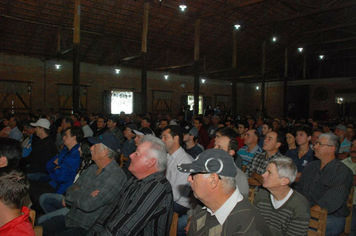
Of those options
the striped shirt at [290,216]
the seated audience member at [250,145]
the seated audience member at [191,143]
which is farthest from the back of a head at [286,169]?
the seated audience member at [191,143]

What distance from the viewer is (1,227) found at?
167cm

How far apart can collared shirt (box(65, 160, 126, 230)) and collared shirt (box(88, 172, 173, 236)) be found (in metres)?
0.28

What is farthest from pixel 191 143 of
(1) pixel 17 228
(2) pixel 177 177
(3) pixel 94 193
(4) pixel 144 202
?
(1) pixel 17 228

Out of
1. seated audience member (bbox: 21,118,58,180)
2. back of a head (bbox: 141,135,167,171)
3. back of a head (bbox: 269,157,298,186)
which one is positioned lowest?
seated audience member (bbox: 21,118,58,180)

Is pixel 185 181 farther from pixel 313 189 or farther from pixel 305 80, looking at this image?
pixel 305 80

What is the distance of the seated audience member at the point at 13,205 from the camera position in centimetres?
165

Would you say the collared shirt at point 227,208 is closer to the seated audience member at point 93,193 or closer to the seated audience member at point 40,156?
the seated audience member at point 93,193

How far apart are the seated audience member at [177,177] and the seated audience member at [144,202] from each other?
0.86 meters

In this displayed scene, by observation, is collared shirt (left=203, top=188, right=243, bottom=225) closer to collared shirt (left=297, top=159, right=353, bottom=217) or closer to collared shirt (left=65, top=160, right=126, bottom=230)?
collared shirt (left=65, top=160, right=126, bottom=230)

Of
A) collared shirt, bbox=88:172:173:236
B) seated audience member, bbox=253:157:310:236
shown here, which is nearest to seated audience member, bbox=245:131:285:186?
seated audience member, bbox=253:157:310:236

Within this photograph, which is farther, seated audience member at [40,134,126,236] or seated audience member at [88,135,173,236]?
seated audience member at [40,134,126,236]

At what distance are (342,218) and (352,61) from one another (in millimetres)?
22353

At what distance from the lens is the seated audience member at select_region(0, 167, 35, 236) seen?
1.65 m

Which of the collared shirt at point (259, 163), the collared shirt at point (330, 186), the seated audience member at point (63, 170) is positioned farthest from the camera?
A: the collared shirt at point (259, 163)
